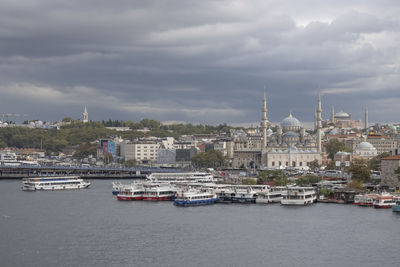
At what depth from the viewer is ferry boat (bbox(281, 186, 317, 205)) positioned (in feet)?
136

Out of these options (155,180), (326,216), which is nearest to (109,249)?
(326,216)

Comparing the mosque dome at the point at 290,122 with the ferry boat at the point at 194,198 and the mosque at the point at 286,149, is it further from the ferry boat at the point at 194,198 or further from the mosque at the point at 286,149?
the ferry boat at the point at 194,198

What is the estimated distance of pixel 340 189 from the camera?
146ft

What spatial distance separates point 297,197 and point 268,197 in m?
2.35

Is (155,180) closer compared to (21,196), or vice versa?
(21,196)

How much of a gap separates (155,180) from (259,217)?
66.2ft

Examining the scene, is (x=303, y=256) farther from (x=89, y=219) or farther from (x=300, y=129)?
(x=300, y=129)

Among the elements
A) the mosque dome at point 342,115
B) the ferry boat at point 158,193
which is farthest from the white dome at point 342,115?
the ferry boat at point 158,193

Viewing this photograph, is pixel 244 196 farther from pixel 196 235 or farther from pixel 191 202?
pixel 196 235

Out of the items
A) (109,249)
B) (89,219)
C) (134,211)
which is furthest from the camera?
(134,211)

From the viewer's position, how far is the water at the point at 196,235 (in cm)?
2555

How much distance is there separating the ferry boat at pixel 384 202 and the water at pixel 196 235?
1.16 m

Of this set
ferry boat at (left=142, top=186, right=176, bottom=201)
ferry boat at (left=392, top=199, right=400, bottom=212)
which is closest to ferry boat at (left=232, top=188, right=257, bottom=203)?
ferry boat at (left=142, top=186, right=176, bottom=201)

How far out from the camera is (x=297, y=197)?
41656mm
